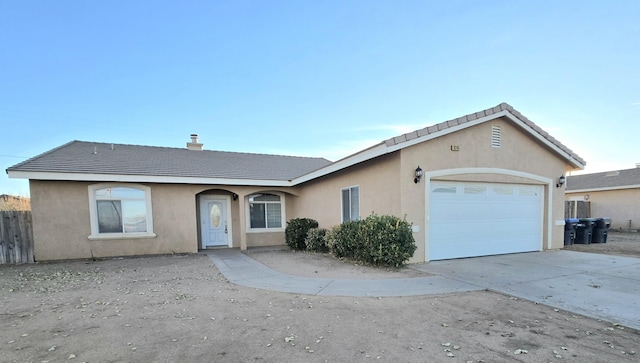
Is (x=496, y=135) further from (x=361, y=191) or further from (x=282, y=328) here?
(x=282, y=328)

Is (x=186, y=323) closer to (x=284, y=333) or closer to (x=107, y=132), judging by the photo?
(x=284, y=333)

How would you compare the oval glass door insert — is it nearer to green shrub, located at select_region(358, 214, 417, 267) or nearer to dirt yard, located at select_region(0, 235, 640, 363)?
dirt yard, located at select_region(0, 235, 640, 363)

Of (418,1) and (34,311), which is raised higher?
(418,1)

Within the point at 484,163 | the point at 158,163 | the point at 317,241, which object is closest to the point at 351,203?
the point at 317,241

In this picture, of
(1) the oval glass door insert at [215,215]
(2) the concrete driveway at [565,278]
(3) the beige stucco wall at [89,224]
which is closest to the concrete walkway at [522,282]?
(2) the concrete driveway at [565,278]

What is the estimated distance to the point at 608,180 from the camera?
2088 cm

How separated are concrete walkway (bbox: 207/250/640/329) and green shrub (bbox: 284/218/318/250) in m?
3.07

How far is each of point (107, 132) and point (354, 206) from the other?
18.5 meters

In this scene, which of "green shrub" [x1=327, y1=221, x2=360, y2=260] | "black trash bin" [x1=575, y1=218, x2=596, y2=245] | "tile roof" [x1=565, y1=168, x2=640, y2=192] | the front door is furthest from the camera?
"tile roof" [x1=565, y1=168, x2=640, y2=192]

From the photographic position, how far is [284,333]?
3844 millimetres

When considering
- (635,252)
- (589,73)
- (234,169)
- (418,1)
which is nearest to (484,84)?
(589,73)

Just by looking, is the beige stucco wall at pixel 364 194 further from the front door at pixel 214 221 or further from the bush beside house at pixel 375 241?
the bush beside house at pixel 375 241

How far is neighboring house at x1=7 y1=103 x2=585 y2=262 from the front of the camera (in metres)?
8.56

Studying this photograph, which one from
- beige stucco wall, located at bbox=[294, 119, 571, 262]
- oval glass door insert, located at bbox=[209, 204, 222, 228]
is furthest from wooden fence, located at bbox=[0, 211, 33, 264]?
beige stucco wall, located at bbox=[294, 119, 571, 262]
